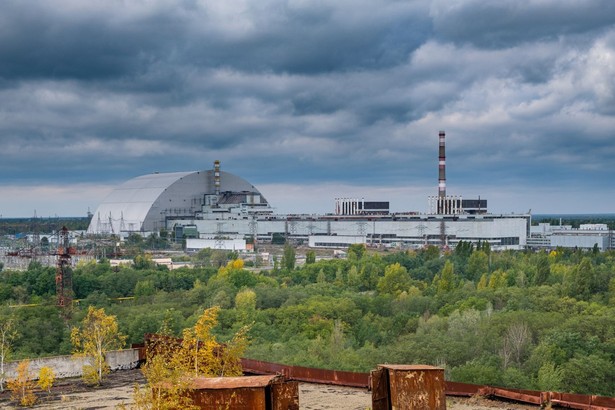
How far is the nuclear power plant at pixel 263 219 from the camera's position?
216 feet

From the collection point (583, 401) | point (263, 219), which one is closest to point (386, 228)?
point (263, 219)

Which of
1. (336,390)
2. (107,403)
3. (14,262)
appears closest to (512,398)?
(336,390)

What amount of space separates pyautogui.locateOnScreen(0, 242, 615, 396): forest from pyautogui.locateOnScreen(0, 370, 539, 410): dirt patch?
432 centimetres

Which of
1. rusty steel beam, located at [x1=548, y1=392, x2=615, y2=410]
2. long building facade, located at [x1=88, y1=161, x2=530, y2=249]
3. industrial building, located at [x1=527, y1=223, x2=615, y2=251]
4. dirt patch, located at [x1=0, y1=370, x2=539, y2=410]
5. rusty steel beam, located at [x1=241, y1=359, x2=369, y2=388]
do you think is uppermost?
long building facade, located at [x1=88, y1=161, x2=530, y2=249]

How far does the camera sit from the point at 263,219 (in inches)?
3017

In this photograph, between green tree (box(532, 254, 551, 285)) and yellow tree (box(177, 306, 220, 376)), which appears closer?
yellow tree (box(177, 306, 220, 376))

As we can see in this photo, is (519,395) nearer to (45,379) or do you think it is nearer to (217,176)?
(45,379)

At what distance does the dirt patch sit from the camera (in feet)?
32.7

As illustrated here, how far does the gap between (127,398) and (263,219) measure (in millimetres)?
64833

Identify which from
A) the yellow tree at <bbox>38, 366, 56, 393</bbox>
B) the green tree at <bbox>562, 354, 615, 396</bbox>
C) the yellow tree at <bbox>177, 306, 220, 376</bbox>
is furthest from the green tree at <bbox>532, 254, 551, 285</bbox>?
the yellow tree at <bbox>177, 306, 220, 376</bbox>

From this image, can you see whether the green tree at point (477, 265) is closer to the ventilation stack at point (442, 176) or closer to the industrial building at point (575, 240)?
the ventilation stack at point (442, 176)

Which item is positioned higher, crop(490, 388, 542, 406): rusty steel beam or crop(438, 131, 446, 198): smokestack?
crop(438, 131, 446, 198): smokestack

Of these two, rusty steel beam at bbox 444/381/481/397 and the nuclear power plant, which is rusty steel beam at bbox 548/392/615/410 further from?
the nuclear power plant

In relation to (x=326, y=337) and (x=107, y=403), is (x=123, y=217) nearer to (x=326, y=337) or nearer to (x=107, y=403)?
(x=326, y=337)
